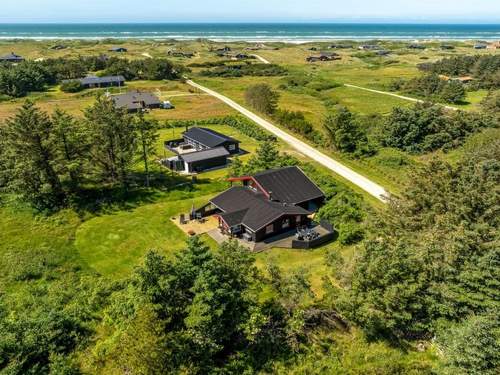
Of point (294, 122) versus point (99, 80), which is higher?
point (294, 122)

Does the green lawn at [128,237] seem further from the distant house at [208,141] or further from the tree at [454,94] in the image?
the tree at [454,94]

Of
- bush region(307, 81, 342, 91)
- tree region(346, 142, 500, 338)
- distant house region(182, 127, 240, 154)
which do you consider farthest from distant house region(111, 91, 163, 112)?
tree region(346, 142, 500, 338)

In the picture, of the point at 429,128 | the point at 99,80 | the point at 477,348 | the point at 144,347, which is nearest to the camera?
the point at 144,347

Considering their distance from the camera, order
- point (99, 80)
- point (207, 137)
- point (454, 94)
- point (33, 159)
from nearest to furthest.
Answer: point (33, 159), point (207, 137), point (454, 94), point (99, 80)

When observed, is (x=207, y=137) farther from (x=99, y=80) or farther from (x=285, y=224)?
(x=99, y=80)

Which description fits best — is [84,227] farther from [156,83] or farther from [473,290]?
[156,83]

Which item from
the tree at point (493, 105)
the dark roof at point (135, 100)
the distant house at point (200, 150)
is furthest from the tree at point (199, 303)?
the dark roof at point (135, 100)

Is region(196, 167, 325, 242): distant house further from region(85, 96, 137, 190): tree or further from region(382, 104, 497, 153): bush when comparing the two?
region(382, 104, 497, 153): bush

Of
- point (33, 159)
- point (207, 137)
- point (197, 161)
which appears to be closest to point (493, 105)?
point (207, 137)
